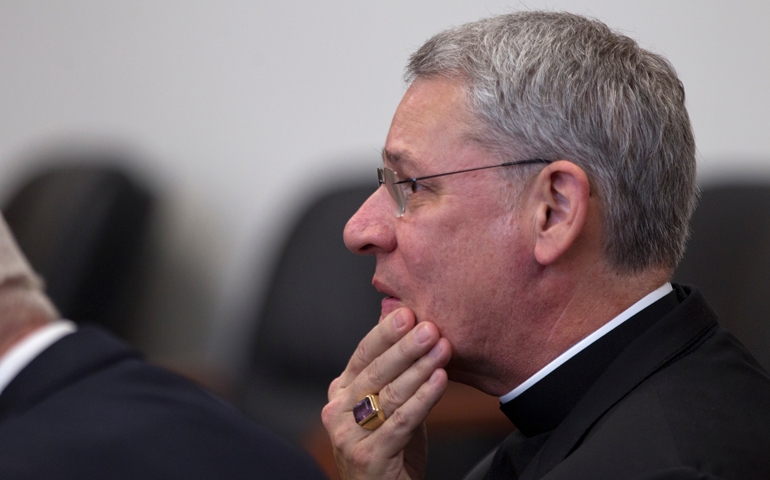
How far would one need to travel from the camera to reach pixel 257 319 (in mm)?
3164

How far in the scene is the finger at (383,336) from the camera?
4.46 feet

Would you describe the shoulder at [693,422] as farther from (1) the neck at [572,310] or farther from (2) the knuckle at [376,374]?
(2) the knuckle at [376,374]

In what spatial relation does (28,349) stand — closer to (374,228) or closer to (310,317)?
(374,228)

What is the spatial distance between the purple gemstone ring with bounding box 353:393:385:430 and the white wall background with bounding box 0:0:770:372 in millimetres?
1878

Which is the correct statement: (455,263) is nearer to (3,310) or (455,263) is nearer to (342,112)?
(3,310)

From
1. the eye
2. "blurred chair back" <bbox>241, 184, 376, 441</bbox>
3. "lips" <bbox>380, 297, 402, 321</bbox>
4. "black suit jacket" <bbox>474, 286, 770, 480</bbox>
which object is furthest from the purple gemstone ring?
"blurred chair back" <bbox>241, 184, 376, 441</bbox>

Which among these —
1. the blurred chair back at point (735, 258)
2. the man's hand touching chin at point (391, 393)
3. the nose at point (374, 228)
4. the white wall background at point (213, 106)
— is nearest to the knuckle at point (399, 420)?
the man's hand touching chin at point (391, 393)

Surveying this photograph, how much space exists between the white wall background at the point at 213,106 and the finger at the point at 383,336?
5.93 ft

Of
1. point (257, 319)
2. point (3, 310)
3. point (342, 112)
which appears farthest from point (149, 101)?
point (3, 310)

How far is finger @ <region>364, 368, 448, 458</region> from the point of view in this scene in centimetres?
133

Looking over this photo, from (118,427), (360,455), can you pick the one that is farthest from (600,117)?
(118,427)

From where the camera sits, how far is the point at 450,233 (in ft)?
4.28

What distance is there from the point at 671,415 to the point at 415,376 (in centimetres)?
43

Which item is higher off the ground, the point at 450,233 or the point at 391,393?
the point at 450,233
